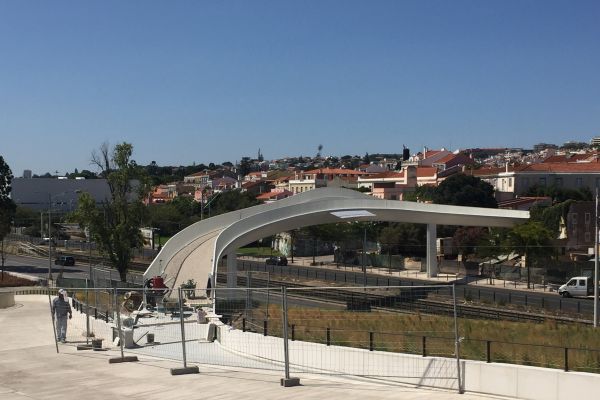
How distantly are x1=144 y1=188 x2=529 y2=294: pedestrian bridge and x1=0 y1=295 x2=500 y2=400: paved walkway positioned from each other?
1655 cm

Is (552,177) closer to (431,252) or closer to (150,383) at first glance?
(431,252)

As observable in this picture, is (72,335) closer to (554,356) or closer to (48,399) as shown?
(48,399)

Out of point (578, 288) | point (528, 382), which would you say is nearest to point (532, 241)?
point (578, 288)

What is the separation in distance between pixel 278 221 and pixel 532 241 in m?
22.0

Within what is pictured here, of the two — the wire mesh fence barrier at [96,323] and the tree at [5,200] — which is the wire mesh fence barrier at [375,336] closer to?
the wire mesh fence barrier at [96,323]

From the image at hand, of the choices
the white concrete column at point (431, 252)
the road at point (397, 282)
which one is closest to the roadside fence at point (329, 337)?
the road at point (397, 282)

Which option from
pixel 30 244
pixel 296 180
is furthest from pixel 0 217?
pixel 296 180

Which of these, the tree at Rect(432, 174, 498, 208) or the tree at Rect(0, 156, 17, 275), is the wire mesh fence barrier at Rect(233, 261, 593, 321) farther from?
the tree at Rect(432, 174, 498, 208)

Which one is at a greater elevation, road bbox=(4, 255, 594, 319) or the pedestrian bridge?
the pedestrian bridge

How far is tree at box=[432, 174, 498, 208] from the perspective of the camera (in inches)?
3615

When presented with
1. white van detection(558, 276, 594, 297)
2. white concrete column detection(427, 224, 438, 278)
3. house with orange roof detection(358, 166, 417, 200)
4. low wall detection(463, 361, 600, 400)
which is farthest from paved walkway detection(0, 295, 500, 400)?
house with orange roof detection(358, 166, 417, 200)

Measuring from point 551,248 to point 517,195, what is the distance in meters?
47.4

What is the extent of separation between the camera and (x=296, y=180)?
14775 cm

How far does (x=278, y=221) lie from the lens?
46281 millimetres
